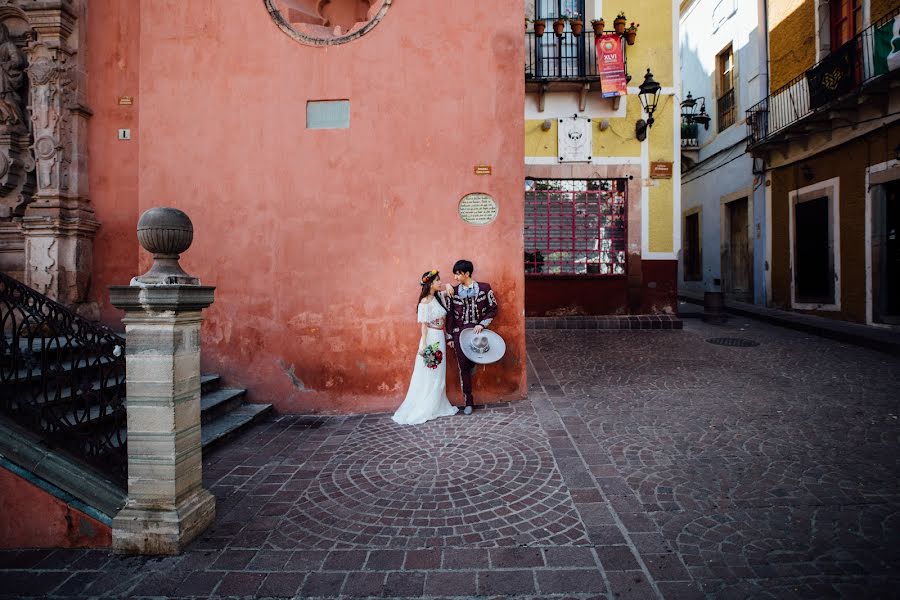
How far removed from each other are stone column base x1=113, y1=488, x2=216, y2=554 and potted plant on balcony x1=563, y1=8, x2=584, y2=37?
41.7 ft

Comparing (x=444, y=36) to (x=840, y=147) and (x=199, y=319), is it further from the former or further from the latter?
(x=840, y=147)

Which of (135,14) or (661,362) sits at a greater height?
(135,14)

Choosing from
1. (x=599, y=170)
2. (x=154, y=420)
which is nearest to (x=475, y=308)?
(x=154, y=420)

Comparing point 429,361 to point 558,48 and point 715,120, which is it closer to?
point 558,48

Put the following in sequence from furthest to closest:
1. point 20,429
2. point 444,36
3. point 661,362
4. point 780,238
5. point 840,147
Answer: point 780,238 → point 840,147 → point 661,362 → point 444,36 → point 20,429

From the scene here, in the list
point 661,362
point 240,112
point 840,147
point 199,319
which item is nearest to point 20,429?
point 199,319

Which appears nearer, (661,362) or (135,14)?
(135,14)

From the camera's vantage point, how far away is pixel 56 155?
18.4 feet

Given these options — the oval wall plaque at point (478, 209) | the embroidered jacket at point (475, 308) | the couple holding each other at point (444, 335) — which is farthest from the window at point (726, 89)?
the couple holding each other at point (444, 335)

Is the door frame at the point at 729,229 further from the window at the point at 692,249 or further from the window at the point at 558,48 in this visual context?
the window at the point at 558,48

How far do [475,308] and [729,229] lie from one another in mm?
14726

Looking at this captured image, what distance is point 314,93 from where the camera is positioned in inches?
224

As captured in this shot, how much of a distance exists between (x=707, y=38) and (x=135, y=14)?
59.6ft

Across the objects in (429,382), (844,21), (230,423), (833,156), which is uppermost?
(844,21)
